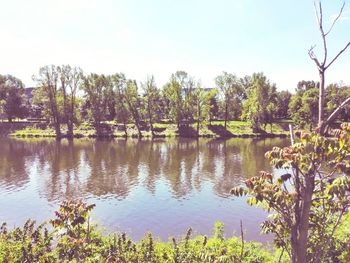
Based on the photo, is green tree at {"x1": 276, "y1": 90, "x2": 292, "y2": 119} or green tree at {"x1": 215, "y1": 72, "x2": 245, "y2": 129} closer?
green tree at {"x1": 215, "y1": 72, "x2": 245, "y2": 129}

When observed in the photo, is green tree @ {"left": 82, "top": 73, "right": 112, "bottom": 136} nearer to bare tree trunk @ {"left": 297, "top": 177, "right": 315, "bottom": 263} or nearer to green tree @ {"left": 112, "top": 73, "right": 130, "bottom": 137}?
green tree @ {"left": 112, "top": 73, "right": 130, "bottom": 137}

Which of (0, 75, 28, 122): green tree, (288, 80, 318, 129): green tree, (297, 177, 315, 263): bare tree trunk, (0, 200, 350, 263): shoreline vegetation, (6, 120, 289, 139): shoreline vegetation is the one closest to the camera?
(297, 177, 315, 263): bare tree trunk

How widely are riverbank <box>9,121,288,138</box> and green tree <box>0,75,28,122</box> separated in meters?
9.60

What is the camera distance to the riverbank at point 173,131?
258 ft

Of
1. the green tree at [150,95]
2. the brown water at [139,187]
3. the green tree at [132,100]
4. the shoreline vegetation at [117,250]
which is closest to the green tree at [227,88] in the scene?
the green tree at [150,95]

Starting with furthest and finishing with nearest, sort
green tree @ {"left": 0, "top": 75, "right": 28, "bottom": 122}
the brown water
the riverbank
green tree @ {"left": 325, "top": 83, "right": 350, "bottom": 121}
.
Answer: green tree @ {"left": 0, "top": 75, "right": 28, "bottom": 122}, the riverbank, green tree @ {"left": 325, "top": 83, "right": 350, "bottom": 121}, the brown water

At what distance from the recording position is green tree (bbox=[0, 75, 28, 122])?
92963mm

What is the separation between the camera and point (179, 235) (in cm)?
1908

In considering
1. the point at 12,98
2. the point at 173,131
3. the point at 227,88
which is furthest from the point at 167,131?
the point at 12,98

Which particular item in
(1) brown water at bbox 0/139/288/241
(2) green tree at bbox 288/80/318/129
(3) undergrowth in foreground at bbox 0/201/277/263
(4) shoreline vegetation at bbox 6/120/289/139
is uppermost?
(2) green tree at bbox 288/80/318/129

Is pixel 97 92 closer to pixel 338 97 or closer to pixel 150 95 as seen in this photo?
pixel 150 95

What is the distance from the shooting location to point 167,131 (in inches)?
3216

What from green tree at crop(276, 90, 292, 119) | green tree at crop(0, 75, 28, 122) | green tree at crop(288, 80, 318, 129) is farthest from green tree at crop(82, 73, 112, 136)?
green tree at crop(276, 90, 292, 119)

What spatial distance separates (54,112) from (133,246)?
73990 mm
